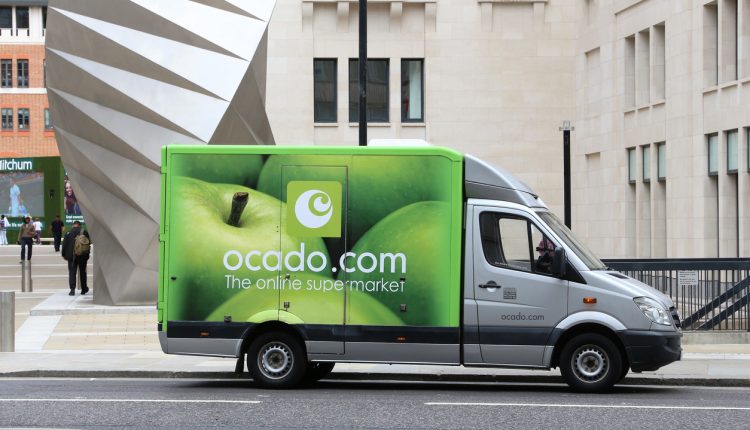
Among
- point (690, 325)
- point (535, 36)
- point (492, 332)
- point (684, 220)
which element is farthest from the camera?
point (535, 36)

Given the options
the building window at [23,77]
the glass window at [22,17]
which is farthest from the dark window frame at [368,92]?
the glass window at [22,17]

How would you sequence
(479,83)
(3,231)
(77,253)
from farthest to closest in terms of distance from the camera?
1. (3,231)
2. (479,83)
3. (77,253)

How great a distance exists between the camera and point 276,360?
1475 centimetres

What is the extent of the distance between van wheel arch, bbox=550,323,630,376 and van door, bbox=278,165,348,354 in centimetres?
240

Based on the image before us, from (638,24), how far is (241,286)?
1025 inches

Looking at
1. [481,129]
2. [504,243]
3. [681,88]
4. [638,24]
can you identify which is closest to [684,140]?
[681,88]

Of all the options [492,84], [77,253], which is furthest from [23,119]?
[77,253]

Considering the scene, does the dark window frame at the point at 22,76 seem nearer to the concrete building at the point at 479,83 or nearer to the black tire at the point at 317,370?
the concrete building at the point at 479,83

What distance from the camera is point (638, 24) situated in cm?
3812

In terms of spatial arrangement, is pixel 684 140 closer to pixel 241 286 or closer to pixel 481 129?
pixel 481 129

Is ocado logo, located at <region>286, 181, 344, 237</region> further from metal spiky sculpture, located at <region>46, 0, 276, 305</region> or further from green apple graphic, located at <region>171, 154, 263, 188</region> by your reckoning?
metal spiky sculpture, located at <region>46, 0, 276, 305</region>

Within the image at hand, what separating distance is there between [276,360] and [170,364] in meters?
3.04

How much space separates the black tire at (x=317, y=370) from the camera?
51.2 ft

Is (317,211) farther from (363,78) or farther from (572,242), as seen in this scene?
(363,78)
